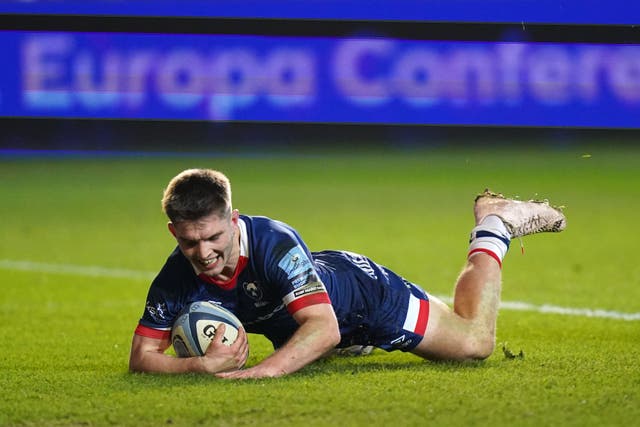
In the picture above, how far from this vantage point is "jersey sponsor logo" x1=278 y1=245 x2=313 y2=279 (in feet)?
15.6

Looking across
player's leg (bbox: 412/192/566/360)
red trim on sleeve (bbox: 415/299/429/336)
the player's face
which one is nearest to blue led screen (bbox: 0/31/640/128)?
player's leg (bbox: 412/192/566/360)

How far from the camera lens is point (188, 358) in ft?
15.9

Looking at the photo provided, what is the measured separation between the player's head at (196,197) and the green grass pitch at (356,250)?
737 mm

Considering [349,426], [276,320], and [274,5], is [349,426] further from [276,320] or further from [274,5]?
[274,5]

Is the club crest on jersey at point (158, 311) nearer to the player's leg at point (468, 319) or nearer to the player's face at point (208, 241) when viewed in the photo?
the player's face at point (208, 241)

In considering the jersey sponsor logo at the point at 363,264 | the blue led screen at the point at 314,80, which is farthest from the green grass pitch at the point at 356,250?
the blue led screen at the point at 314,80

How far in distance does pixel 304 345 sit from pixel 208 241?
62cm

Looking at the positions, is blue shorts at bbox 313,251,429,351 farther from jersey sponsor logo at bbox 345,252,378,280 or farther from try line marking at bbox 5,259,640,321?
try line marking at bbox 5,259,640,321

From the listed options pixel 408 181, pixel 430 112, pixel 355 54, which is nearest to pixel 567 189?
pixel 408 181

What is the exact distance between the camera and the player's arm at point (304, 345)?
467 centimetres

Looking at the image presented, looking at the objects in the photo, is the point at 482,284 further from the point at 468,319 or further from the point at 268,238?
the point at 268,238

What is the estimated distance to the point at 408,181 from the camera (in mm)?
19812

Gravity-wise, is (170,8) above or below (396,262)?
above

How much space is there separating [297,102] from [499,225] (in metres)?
8.51
